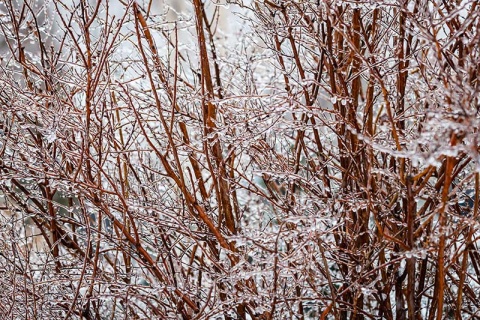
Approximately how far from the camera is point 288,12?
294 centimetres

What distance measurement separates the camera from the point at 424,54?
2.76 m

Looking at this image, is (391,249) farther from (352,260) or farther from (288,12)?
(288,12)

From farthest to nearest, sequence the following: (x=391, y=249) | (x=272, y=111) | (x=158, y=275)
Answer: (x=158, y=275) → (x=391, y=249) → (x=272, y=111)

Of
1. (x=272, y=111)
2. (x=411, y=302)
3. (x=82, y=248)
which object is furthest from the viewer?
(x=82, y=248)

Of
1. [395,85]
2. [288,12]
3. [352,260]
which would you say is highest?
[288,12]

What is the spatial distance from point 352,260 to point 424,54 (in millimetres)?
1115

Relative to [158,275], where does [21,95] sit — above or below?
above

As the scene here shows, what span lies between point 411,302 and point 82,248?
246 cm

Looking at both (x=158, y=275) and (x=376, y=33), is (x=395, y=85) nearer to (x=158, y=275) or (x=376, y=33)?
(x=376, y=33)

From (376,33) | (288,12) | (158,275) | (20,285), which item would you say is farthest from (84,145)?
(376,33)

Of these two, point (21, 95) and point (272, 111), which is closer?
point (272, 111)

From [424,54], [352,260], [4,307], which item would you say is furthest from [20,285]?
[424,54]

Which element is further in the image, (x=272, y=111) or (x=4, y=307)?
(x=4, y=307)

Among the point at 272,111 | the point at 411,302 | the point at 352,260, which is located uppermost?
the point at 272,111
